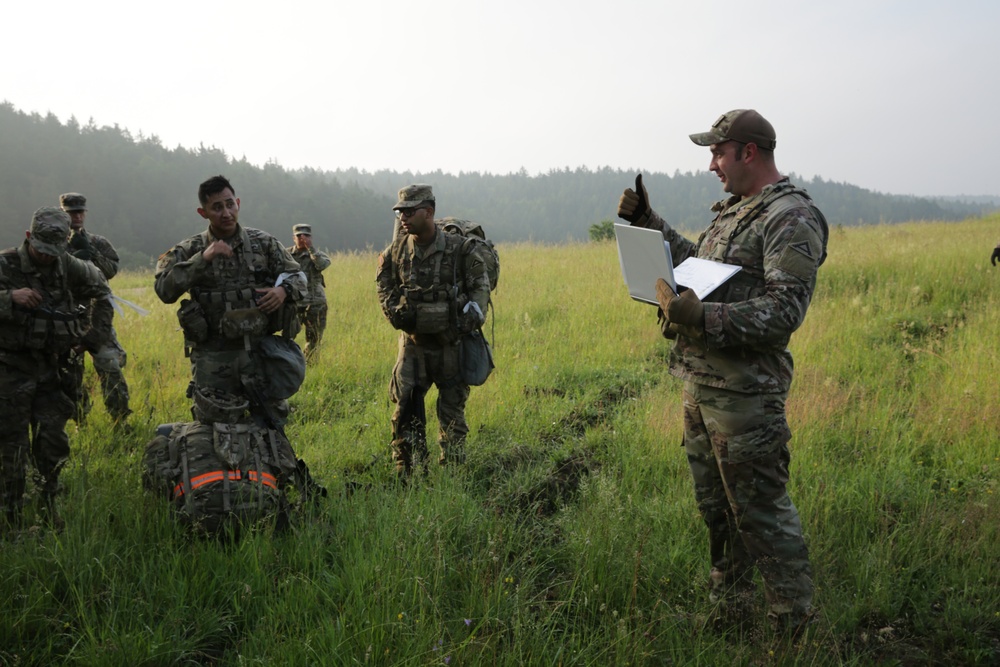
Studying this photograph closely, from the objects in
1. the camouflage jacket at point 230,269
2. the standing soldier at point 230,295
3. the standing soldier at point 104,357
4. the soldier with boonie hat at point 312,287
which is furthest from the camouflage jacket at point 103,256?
the standing soldier at point 230,295

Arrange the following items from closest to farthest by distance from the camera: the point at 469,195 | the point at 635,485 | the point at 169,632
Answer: the point at 169,632 → the point at 635,485 → the point at 469,195

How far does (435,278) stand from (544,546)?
211cm

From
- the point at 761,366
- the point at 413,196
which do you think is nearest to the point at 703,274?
the point at 761,366

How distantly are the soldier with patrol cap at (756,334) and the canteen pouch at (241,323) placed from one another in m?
2.61

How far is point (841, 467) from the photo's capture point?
4.18 m

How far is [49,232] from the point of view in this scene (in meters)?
4.04

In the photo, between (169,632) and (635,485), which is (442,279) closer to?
(635,485)

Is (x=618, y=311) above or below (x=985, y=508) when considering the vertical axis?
above

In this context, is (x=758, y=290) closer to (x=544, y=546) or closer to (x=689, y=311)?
(x=689, y=311)

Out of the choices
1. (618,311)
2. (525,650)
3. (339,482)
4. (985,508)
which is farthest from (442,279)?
(618,311)

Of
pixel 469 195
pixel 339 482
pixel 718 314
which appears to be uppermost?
pixel 469 195

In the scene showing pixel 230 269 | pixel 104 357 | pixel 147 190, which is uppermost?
pixel 147 190

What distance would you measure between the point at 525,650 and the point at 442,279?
2786 mm

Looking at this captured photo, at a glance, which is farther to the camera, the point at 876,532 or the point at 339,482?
the point at 339,482
